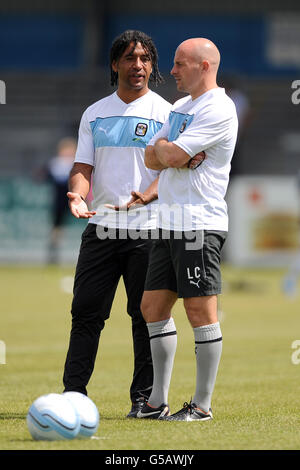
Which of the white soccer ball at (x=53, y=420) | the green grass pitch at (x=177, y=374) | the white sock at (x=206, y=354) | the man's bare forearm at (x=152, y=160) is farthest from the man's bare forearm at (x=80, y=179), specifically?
the white soccer ball at (x=53, y=420)

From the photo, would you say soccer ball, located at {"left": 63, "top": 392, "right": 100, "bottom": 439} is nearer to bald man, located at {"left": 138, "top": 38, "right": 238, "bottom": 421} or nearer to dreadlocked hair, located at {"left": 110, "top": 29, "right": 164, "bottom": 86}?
bald man, located at {"left": 138, "top": 38, "right": 238, "bottom": 421}

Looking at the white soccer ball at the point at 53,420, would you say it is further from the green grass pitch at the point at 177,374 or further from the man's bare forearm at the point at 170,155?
the man's bare forearm at the point at 170,155

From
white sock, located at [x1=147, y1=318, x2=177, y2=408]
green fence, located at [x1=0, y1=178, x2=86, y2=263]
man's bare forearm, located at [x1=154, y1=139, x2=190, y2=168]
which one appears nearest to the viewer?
man's bare forearm, located at [x1=154, y1=139, x2=190, y2=168]

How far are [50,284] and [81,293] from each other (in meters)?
12.6

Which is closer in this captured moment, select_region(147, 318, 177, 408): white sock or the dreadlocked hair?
select_region(147, 318, 177, 408): white sock

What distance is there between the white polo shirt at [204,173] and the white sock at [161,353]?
0.66 m

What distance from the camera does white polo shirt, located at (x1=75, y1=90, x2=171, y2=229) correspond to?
21.7 feet

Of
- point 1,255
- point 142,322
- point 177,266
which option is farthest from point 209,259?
point 1,255

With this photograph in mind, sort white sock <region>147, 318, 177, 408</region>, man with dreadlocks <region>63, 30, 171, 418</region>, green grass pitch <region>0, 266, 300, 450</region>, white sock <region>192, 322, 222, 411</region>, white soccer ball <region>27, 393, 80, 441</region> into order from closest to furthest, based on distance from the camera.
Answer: white soccer ball <region>27, 393, 80, 441</region>, green grass pitch <region>0, 266, 300, 450</region>, white sock <region>192, 322, 222, 411</region>, white sock <region>147, 318, 177, 408</region>, man with dreadlocks <region>63, 30, 171, 418</region>

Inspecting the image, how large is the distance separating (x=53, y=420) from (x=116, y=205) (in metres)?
1.70

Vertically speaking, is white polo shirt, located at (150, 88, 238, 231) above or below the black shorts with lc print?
above

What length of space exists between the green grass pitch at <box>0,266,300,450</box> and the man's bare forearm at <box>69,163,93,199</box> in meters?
1.51

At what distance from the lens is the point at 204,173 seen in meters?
6.16

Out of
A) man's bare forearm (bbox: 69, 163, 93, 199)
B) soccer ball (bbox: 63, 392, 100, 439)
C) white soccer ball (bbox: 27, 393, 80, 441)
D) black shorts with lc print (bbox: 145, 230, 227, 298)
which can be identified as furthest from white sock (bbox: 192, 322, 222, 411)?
man's bare forearm (bbox: 69, 163, 93, 199)
